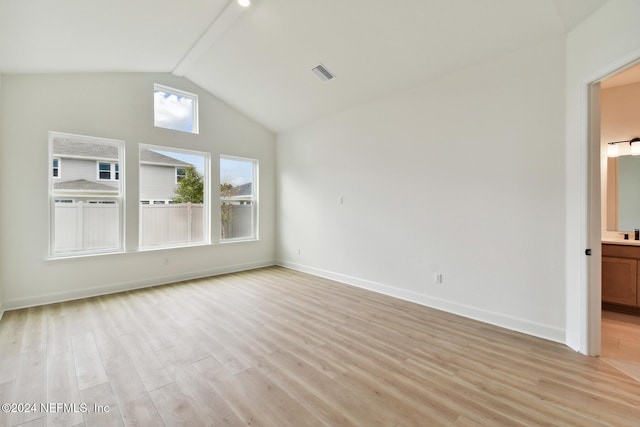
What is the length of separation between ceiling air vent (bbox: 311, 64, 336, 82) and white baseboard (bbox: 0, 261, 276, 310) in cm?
385

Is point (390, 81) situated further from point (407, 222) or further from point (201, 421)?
point (201, 421)

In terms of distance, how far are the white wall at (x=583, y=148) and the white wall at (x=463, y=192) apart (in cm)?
10

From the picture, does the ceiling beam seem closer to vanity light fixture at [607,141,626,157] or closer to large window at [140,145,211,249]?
large window at [140,145,211,249]

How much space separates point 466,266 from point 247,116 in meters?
4.88

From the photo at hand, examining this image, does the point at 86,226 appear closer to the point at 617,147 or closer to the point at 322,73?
the point at 322,73

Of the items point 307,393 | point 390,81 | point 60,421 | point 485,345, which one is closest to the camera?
point 60,421

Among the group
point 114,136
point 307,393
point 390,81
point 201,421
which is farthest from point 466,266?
point 114,136

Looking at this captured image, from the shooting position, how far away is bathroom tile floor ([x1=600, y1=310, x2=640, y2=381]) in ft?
7.53

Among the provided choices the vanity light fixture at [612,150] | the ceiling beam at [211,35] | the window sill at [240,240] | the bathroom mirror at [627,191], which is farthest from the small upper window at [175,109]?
the bathroom mirror at [627,191]

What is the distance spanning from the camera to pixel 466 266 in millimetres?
3357

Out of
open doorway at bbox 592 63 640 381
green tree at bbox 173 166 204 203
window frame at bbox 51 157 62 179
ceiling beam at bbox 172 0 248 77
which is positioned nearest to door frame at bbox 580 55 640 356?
open doorway at bbox 592 63 640 381

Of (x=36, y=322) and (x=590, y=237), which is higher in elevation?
(x=590, y=237)

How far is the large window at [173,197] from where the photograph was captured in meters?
4.71

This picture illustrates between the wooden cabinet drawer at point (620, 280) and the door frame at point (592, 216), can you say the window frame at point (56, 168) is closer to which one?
the door frame at point (592, 216)
